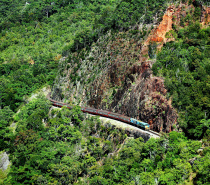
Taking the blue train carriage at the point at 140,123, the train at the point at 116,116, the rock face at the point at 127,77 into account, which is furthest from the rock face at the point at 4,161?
the blue train carriage at the point at 140,123

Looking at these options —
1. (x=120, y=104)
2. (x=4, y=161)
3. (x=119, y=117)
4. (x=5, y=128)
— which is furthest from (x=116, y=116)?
(x=5, y=128)

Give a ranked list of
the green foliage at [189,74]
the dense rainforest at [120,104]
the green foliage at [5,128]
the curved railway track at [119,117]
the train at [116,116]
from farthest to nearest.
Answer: the green foliage at [5,128] < the train at [116,116] < the curved railway track at [119,117] < the green foliage at [189,74] < the dense rainforest at [120,104]

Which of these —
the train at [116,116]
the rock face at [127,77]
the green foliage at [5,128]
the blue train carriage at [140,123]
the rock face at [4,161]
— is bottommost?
the rock face at [4,161]

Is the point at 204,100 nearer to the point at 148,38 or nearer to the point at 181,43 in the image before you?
the point at 181,43

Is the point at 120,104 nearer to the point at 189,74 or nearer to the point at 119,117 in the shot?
the point at 119,117

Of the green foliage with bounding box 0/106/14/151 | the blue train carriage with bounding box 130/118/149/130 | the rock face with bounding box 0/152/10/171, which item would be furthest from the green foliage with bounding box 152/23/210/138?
the rock face with bounding box 0/152/10/171

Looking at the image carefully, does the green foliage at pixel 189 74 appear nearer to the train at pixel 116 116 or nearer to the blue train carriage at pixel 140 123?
the blue train carriage at pixel 140 123
